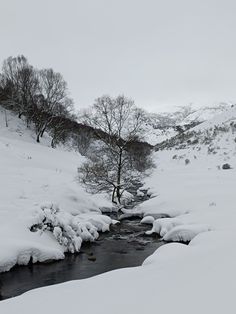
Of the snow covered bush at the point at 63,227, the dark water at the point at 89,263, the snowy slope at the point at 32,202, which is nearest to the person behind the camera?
the dark water at the point at 89,263

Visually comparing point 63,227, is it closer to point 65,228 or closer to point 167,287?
point 65,228

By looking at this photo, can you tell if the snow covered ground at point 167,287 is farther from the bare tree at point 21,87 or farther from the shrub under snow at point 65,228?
the bare tree at point 21,87

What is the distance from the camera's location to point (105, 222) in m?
15.4

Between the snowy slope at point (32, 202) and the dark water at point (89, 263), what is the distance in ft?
1.60

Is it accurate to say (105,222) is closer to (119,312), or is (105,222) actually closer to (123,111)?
(123,111)

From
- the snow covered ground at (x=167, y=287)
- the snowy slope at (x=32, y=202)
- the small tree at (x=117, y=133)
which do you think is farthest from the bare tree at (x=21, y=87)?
the snow covered ground at (x=167, y=287)

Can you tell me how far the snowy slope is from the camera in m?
10.8

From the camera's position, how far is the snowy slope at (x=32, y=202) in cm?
1081

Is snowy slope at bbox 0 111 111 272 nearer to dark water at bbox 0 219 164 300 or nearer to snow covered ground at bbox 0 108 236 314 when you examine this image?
dark water at bbox 0 219 164 300

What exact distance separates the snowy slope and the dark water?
49 cm

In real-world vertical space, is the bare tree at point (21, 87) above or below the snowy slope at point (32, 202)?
above

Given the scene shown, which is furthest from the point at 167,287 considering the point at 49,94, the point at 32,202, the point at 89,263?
the point at 49,94

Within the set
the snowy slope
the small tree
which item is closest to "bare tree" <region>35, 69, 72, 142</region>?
the snowy slope

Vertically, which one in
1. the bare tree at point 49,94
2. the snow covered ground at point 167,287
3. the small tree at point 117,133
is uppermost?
the bare tree at point 49,94
